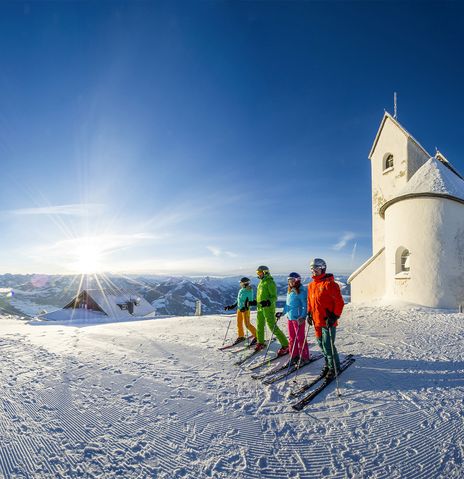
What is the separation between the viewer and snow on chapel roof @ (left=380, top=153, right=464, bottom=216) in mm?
11477

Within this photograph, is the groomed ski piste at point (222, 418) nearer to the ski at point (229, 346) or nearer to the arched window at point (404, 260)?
the ski at point (229, 346)

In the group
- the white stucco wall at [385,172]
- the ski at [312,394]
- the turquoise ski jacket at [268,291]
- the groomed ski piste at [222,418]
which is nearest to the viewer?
the groomed ski piste at [222,418]

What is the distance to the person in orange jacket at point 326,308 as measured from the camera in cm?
441

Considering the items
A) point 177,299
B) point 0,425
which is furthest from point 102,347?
point 177,299

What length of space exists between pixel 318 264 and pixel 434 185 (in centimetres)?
1088

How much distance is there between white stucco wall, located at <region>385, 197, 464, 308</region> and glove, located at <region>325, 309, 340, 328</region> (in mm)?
9618

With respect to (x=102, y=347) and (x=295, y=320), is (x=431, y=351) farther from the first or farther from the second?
(x=102, y=347)

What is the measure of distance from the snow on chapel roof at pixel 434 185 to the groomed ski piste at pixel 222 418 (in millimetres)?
8091

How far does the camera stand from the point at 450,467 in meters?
2.55

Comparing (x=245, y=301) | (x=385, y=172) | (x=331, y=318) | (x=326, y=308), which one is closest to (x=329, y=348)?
(x=331, y=318)

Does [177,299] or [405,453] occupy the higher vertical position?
[405,453]

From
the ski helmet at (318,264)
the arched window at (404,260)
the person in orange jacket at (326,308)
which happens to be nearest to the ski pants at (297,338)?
the person in orange jacket at (326,308)

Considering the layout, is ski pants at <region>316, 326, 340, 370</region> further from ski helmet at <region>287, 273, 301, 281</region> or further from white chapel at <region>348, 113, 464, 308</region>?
white chapel at <region>348, 113, 464, 308</region>

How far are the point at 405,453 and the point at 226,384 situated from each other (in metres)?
2.57
